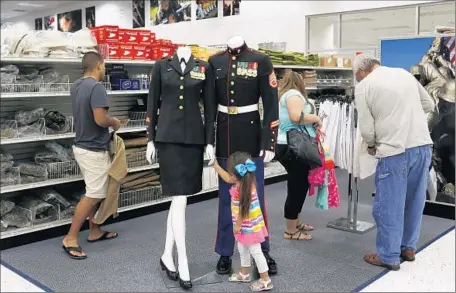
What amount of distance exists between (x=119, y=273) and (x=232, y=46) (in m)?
1.88

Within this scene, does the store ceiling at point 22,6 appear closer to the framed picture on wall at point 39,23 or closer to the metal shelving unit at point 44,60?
the framed picture on wall at point 39,23

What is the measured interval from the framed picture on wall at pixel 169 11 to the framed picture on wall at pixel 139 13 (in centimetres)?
35

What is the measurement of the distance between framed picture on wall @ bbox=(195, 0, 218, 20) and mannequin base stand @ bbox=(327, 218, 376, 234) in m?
7.44

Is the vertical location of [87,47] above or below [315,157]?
above

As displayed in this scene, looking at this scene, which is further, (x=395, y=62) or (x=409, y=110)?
(x=395, y=62)

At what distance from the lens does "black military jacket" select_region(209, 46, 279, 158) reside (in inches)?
131

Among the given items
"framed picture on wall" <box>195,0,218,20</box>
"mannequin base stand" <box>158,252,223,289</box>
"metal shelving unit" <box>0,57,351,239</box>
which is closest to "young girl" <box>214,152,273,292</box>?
"mannequin base stand" <box>158,252,223,289</box>

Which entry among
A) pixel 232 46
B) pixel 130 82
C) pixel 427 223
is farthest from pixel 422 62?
pixel 130 82

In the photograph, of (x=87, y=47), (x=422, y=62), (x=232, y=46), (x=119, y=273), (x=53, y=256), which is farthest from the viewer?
(x=422, y=62)

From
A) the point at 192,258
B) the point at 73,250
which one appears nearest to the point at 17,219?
the point at 73,250

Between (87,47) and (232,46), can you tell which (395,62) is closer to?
(232,46)

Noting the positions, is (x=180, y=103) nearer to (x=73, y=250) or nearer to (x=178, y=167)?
(x=178, y=167)

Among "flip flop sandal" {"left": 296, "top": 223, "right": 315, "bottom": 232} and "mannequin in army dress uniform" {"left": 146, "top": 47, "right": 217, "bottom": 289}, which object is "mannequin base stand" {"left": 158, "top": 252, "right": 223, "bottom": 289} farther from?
"flip flop sandal" {"left": 296, "top": 223, "right": 315, "bottom": 232}

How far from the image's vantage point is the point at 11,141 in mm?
4070
